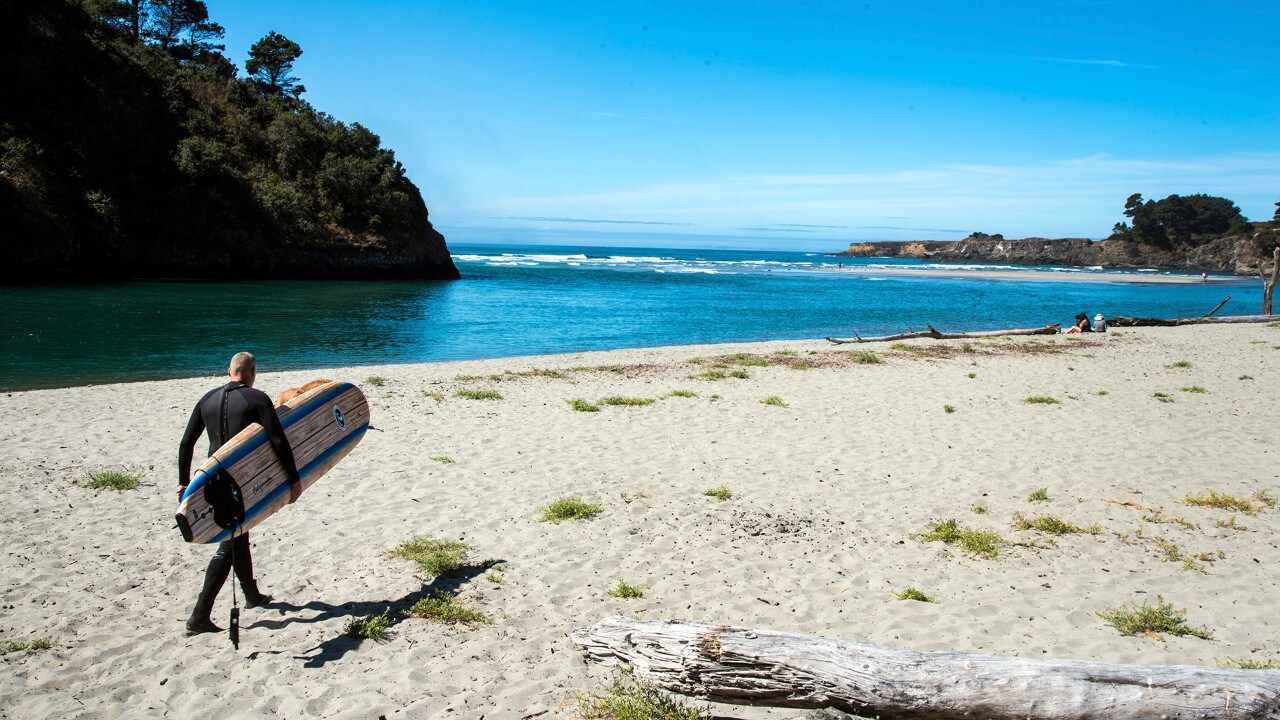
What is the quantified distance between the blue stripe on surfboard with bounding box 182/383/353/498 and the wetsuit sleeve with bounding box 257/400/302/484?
12 cm

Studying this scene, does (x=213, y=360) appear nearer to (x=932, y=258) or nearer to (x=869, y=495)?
(x=869, y=495)

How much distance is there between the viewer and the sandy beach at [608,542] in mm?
Result: 4598

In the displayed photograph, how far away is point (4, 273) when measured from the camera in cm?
4019

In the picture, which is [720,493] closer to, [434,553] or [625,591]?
[625,591]

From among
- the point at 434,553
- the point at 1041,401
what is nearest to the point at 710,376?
the point at 1041,401

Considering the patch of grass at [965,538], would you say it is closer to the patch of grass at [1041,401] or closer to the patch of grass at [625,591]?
the patch of grass at [625,591]

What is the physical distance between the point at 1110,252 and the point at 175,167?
14768cm

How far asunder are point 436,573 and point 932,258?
7336 inches

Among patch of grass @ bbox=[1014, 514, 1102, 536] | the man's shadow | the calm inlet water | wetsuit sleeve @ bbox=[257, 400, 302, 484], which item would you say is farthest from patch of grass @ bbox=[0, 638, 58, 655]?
the calm inlet water

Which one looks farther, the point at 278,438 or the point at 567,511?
the point at 567,511

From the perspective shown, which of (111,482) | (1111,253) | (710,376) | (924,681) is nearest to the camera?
(924,681)

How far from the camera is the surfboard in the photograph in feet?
15.5

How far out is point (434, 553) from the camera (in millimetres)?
6328

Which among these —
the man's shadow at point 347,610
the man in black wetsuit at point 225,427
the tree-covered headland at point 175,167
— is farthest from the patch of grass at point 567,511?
the tree-covered headland at point 175,167
